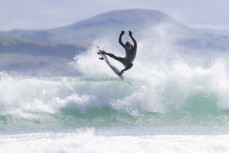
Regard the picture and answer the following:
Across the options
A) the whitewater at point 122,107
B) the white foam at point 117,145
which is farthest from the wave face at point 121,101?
Result: the white foam at point 117,145

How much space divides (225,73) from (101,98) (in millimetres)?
7480

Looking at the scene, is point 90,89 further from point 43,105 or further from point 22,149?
point 22,149

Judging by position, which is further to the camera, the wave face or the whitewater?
the wave face

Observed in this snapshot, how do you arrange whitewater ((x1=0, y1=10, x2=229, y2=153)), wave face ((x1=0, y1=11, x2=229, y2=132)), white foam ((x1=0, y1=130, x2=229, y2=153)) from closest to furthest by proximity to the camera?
1. white foam ((x1=0, y1=130, x2=229, y2=153))
2. whitewater ((x1=0, y1=10, x2=229, y2=153))
3. wave face ((x1=0, y1=11, x2=229, y2=132))

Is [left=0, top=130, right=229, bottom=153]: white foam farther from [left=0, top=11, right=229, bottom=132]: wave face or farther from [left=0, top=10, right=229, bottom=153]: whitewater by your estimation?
[left=0, top=11, right=229, bottom=132]: wave face

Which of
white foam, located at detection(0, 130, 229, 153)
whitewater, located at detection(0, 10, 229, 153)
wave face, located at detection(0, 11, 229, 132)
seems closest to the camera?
white foam, located at detection(0, 130, 229, 153)

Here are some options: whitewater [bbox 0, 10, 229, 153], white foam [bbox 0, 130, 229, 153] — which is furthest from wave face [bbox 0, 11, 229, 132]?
white foam [bbox 0, 130, 229, 153]

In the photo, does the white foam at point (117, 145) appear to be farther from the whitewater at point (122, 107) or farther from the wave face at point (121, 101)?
the wave face at point (121, 101)

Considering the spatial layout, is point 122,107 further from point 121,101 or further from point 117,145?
point 117,145

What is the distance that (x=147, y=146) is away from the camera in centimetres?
1953

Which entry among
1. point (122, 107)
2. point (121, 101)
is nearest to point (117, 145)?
point (122, 107)

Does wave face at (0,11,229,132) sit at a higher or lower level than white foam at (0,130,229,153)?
higher

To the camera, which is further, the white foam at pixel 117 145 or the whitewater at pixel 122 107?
the whitewater at pixel 122 107

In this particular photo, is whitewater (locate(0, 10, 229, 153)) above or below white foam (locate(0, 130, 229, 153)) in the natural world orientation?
above
